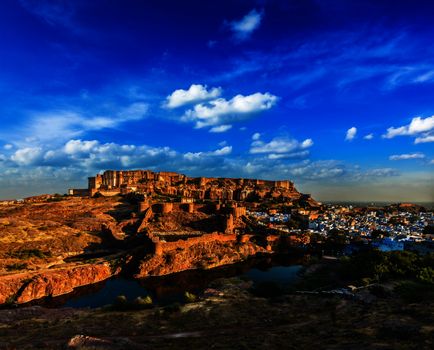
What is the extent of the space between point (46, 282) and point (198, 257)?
756 inches

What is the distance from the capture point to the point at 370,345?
1197 cm

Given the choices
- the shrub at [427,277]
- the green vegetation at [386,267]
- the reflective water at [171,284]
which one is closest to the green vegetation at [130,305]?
the reflective water at [171,284]

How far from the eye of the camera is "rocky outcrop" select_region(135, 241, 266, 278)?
40138 millimetres

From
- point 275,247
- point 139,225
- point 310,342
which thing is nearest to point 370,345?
point 310,342

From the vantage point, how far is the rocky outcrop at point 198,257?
40.1 meters

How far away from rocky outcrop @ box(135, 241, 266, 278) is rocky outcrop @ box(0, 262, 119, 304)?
209 inches

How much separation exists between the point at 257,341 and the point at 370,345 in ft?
14.9

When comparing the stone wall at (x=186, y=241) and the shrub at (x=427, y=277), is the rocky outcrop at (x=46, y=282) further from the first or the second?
the shrub at (x=427, y=277)

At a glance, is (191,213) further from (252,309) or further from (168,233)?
(252,309)

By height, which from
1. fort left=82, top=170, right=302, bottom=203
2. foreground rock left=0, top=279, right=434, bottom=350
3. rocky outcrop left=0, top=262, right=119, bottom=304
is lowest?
rocky outcrop left=0, top=262, right=119, bottom=304

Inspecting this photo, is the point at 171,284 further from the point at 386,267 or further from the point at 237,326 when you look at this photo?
the point at 386,267

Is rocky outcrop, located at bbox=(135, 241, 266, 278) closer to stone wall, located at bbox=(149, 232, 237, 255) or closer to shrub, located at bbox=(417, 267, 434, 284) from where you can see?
stone wall, located at bbox=(149, 232, 237, 255)

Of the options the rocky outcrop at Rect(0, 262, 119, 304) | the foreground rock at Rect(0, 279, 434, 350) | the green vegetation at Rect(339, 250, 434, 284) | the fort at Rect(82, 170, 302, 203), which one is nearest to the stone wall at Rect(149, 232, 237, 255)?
the rocky outcrop at Rect(0, 262, 119, 304)

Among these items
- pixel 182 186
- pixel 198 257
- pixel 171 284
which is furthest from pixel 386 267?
pixel 182 186
